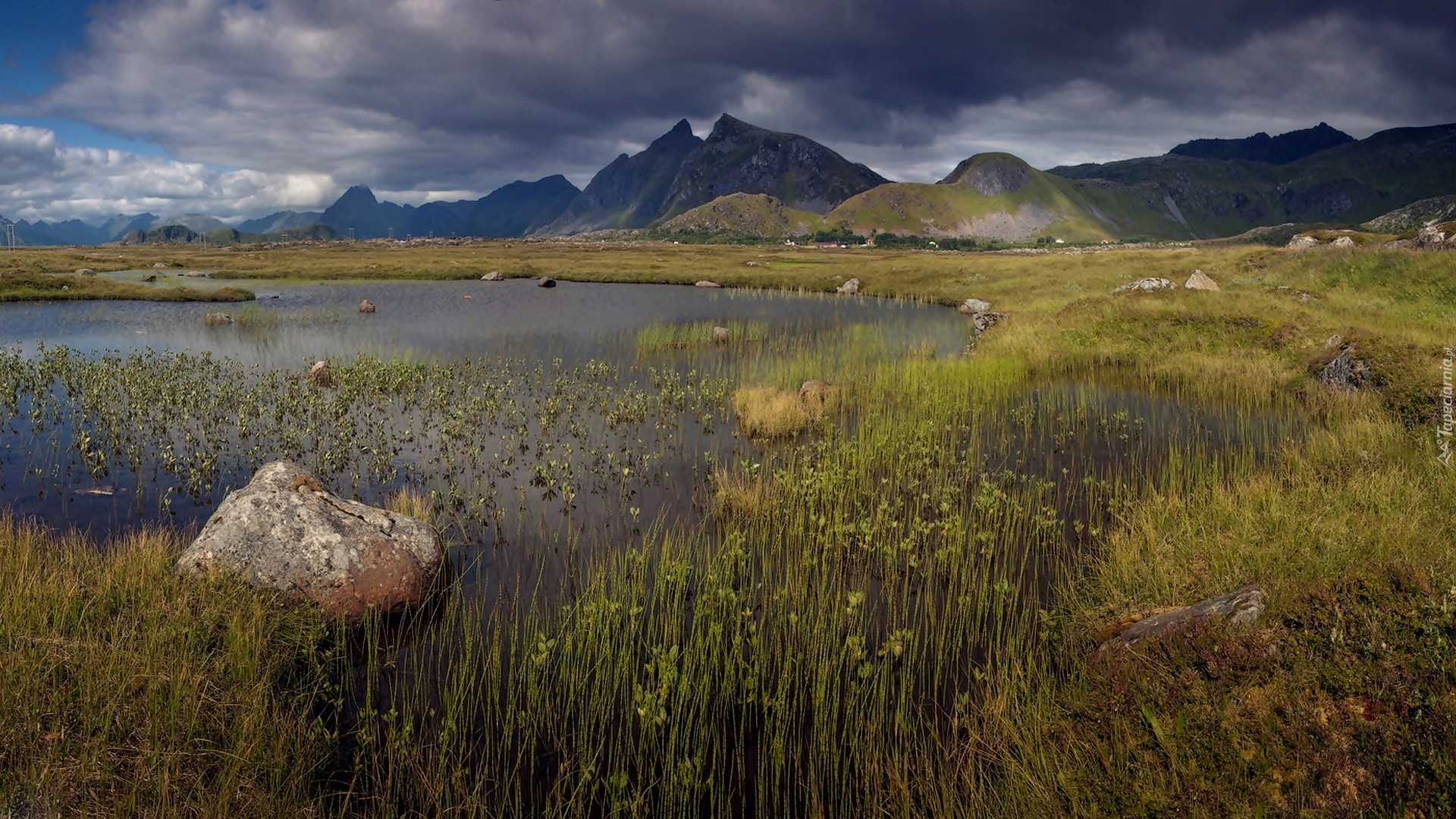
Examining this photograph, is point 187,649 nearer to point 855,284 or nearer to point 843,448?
point 843,448

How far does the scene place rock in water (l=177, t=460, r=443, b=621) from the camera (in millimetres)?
9273

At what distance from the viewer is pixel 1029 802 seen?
569 centimetres

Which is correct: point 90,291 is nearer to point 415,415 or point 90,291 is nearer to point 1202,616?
point 415,415

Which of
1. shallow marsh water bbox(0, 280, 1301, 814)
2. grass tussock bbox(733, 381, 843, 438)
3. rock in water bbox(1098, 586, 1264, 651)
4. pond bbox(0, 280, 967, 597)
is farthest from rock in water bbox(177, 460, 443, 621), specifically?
grass tussock bbox(733, 381, 843, 438)

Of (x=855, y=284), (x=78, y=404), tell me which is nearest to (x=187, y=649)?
(x=78, y=404)

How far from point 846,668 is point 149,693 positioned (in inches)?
296

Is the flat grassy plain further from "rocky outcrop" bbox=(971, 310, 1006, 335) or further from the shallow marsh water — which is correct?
"rocky outcrop" bbox=(971, 310, 1006, 335)

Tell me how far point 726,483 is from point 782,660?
5.69 metres

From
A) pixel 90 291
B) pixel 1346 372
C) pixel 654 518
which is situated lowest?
pixel 654 518

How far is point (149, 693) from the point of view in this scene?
6.48m

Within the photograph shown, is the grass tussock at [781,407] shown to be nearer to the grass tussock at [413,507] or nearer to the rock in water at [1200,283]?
the grass tussock at [413,507]

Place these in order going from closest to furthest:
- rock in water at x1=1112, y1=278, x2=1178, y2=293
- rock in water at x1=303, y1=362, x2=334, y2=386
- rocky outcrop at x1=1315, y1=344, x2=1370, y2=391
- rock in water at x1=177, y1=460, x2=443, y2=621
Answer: rock in water at x1=177, y1=460, x2=443, y2=621 → rocky outcrop at x1=1315, y1=344, x2=1370, y2=391 → rock in water at x1=303, y1=362, x2=334, y2=386 → rock in water at x1=1112, y1=278, x2=1178, y2=293

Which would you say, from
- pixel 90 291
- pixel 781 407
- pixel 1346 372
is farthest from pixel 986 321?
pixel 90 291

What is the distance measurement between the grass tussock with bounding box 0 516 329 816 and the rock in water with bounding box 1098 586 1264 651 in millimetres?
8529
